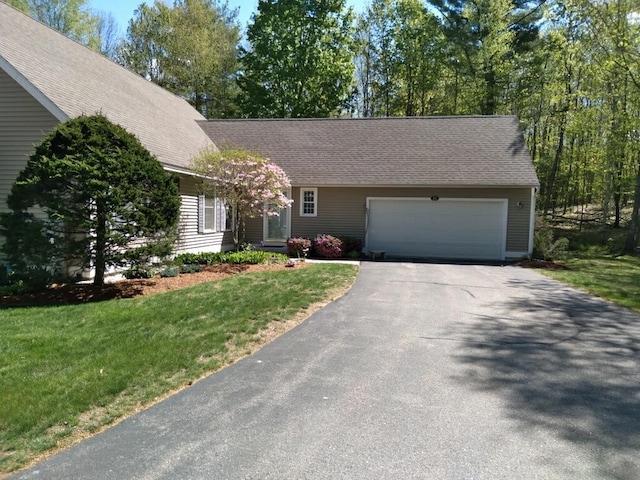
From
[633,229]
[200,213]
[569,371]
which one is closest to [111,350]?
[569,371]

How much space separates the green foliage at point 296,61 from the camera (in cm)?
2900

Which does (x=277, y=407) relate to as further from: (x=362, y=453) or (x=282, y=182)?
(x=282, y=182)

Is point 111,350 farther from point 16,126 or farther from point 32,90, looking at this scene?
point 16,126

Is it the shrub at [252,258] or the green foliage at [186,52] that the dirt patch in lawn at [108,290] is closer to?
the shrub at [252,258]

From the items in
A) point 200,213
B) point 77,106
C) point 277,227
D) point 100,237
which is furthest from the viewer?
point 277,227

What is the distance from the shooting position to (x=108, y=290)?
29.4ft

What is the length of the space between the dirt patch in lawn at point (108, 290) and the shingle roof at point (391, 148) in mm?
7391

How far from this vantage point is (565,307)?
824cm

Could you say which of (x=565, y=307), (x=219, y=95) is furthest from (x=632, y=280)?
(x=219, y=95)

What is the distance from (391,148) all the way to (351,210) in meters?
3.37

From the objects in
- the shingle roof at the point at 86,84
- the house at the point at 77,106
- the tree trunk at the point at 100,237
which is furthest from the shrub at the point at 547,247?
the tree trunk at the point at 100,237

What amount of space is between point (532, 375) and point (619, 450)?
59.5 inches

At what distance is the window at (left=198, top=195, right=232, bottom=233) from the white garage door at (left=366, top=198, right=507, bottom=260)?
5401mm

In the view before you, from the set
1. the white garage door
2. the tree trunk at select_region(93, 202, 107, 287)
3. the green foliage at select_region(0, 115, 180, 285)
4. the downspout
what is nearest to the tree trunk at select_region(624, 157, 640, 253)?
the downspout
